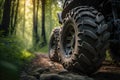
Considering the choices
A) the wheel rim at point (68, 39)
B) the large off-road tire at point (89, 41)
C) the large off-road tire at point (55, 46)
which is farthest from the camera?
the large off-road tire at point (55, 46)

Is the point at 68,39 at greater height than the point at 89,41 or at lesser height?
greater

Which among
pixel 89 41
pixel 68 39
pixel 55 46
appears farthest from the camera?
pixel 55 46

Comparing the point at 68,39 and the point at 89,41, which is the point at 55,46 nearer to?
the point at 68,39

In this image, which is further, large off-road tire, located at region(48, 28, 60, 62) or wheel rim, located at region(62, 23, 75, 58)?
large off-road tire, located at region(48, 28, 60, 62)

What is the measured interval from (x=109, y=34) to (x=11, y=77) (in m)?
2.50

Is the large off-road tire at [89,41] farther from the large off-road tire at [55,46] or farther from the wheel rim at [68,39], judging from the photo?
the large off-road tire at [55,46]

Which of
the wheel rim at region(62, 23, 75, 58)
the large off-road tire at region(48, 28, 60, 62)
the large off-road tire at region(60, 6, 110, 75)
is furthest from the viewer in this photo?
the large off-road tire at region(48, 28, 60, 62)

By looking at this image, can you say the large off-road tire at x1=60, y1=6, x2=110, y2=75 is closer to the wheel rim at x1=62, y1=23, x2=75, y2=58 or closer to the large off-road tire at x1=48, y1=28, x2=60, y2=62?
the wheel rim at x1=62, y1=23, x2=75, y2=58


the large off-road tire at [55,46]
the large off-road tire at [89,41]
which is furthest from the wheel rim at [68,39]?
the large off-road tire at [55,46]

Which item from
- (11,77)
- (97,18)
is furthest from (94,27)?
(11,77)

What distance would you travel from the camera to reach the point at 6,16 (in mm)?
11062

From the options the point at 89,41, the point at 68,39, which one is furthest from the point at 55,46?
the point at 89,41

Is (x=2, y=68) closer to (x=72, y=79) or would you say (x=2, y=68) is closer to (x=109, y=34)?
(x=72, y=79)

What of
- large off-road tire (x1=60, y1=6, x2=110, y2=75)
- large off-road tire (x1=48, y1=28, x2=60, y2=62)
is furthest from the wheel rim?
large off-road tire (x1=48, y1=28, x2=60, y2=62)
